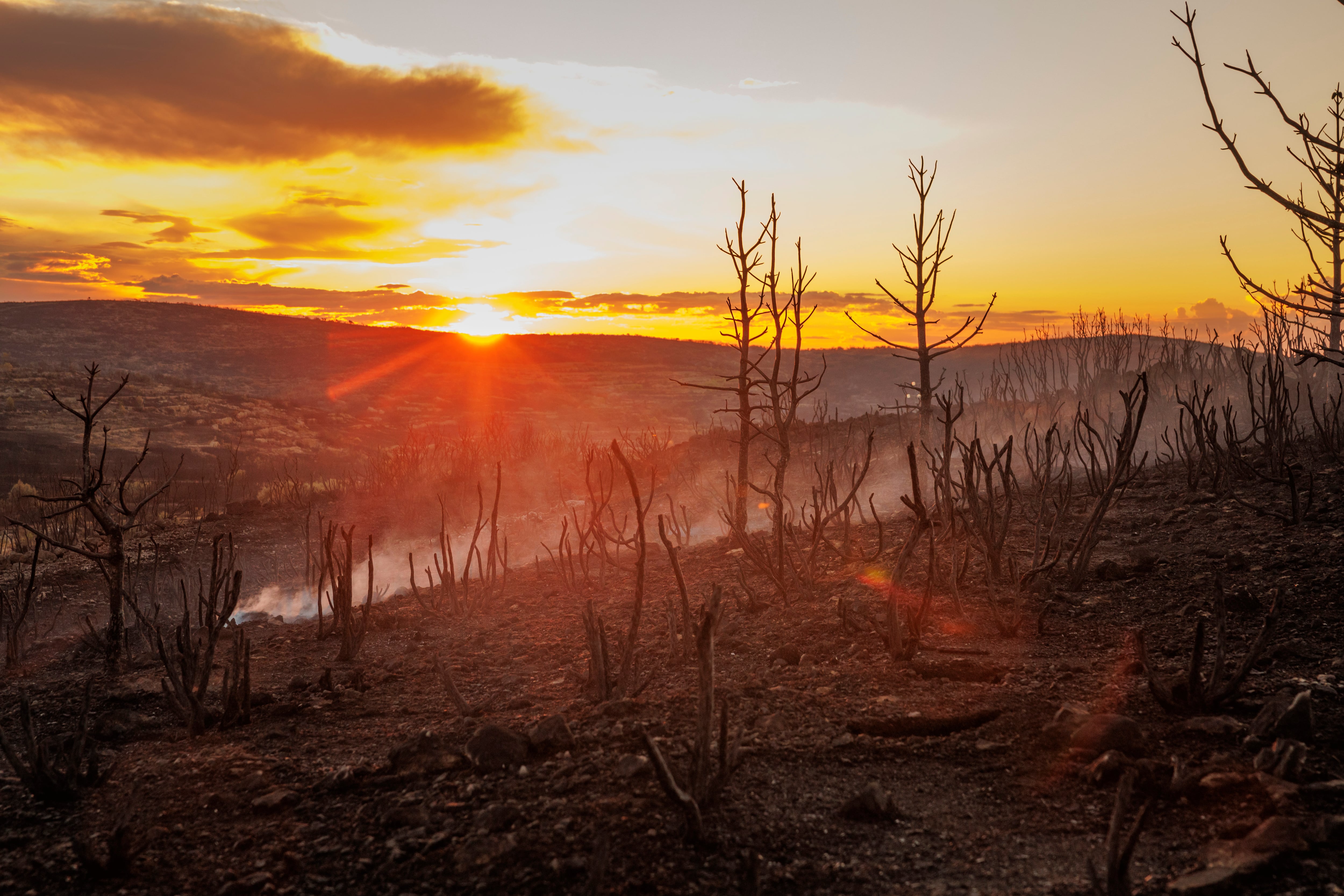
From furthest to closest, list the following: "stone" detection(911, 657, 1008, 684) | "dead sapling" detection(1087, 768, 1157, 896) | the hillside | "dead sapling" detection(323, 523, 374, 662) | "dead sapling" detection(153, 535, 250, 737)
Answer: the hillside, "dead sapling" detection(323, 523, 374, 662), "dead sapling" detection(153, 535, 250, 737), "stone" detection(911, 657, 1008, 684), "dead sapling" detection(1087, 768, 1157, 896)

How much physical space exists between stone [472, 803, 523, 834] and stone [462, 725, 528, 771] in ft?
1.33

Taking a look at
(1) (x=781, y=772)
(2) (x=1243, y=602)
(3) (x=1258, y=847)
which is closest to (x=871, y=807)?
(1) (x=781, y=772)

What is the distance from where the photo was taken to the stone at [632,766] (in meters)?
3.37

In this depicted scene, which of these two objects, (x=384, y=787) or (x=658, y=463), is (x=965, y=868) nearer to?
(x=384, y=787)

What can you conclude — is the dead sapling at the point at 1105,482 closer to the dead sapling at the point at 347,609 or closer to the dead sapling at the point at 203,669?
the dead sapling at the point at 203,669

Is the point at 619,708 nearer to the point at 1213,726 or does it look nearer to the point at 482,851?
the point at 482,851

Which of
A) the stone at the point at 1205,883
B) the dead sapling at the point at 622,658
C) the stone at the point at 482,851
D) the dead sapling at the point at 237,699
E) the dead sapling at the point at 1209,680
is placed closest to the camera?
the stone at the point at 1205,883

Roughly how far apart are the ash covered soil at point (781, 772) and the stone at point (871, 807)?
18mm

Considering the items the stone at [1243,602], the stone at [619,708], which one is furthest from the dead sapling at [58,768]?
the stone at [1243,602]

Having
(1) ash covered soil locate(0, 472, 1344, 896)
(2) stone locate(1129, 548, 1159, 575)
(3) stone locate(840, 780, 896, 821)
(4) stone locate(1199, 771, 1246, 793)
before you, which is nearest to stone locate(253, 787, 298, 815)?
(1) ash covered soil locate(0, 472, 1344, 896)

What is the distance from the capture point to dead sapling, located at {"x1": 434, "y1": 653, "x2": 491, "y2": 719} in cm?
447

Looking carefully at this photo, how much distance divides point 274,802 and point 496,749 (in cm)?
98

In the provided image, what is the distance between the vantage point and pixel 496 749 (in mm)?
3670

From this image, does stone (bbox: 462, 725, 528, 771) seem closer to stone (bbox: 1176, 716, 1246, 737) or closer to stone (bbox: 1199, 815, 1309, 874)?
stone (bbox: 1199, 815, 1309, 874)
